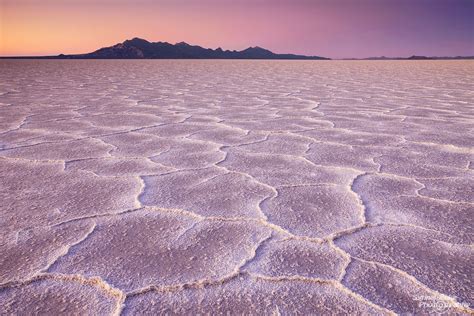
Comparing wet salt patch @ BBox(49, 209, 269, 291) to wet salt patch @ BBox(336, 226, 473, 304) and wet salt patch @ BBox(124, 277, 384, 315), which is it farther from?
wet salt patch @ BBox(336, 226, 473, 304)

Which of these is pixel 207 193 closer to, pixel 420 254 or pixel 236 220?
pixel 236 220

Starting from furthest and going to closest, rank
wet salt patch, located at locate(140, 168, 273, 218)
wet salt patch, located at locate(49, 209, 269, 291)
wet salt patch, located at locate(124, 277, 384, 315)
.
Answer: wet salt patch, located at locate(140, 168, 273, 218), wet salt patch, located at locate(49, 209, 269, 291), wet salt patch, located at locate(124, 277, 384, 315)

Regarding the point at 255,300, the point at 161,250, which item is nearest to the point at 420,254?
the point at 255,300

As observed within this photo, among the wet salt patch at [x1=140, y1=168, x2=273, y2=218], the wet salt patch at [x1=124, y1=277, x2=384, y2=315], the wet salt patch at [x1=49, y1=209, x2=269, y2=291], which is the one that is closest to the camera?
the wet salt patch at [x1=124, y1=277, x2=384, y2=315]

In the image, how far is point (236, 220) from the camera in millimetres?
1186

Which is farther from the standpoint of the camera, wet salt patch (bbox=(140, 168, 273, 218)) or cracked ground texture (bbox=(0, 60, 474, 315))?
wet salt patch (bbox=(140, 168, 273, 218))

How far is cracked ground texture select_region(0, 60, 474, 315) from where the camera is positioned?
83cm

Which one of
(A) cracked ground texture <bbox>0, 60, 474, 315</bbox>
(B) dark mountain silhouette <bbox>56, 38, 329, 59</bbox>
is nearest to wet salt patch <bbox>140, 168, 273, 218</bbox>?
(A) cracked ground texture <bbox>0, 60, 474, 315</bbox>

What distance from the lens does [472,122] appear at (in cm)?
269

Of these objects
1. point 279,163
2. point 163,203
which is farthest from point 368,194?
point 163,203

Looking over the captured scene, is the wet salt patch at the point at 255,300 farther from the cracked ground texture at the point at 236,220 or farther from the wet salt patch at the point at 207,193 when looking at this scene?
the wet salt patch at the point at 207,193

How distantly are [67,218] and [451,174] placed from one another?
55.2 inches

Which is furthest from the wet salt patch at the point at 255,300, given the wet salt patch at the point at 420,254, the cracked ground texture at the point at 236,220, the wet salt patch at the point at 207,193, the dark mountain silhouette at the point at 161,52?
the dark mountain silhouette at the point at 161,52

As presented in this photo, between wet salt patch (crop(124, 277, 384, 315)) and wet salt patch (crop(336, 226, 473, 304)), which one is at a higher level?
wet salt patch (crop(124, 277, 384, 315))
